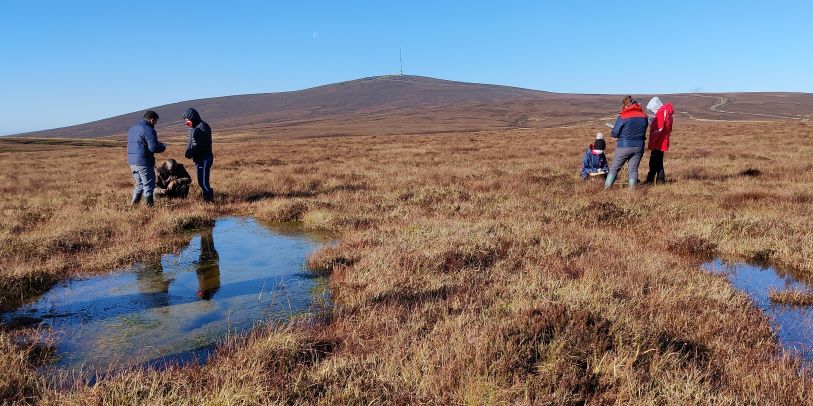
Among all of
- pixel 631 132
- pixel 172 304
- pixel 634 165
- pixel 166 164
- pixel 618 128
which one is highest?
pixel 618 128

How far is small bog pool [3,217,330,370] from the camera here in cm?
371

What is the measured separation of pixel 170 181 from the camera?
10859mm

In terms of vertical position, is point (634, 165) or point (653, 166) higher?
point (634, 165)

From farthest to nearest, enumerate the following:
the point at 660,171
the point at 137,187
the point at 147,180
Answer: the point at 660,171 < the point at 137,187 < the point at 147,180

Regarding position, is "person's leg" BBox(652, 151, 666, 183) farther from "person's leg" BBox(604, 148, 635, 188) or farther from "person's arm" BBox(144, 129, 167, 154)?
"person's arm" BBox(144, 129, 167, 154)

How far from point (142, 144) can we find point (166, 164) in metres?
1.95

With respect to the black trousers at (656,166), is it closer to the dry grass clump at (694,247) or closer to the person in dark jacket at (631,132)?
the person in dark jacket at (631,132)

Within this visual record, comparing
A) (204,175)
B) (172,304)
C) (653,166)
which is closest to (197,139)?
(204,175)

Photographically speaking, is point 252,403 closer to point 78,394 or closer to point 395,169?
point 78,394

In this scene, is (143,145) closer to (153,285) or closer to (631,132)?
(153,285)

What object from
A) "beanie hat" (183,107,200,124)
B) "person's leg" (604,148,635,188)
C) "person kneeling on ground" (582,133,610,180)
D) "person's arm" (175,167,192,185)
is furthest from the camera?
"person kneeling on ground" (582,133,610,180)

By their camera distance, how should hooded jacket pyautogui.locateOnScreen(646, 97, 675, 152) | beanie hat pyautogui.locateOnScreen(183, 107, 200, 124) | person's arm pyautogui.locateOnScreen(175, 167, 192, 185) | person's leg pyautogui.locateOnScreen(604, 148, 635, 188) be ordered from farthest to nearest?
1. hooded jacket pyautogui.locateOnScreen(646, 97, 675, 152)
2. person's arm pyautogui.locateOnScreen(175, 167, 192, 185)
3. person's leg pyautogui.locateOnScreen(604, 148, 635, 188)
4. beanie hat pyautogui.locateOnScreen(183, 107, 200, 124)

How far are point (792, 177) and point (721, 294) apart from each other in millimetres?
11033

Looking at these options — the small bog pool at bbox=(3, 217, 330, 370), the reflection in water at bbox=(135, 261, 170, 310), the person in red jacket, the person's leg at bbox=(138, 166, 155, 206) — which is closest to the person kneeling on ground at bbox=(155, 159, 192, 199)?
the person's leg at bbox=(138, 166, 155, 206)
